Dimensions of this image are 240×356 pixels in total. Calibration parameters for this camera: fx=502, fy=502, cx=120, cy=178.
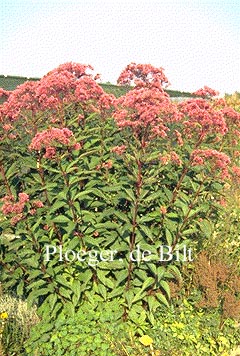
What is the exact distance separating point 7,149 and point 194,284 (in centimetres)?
301

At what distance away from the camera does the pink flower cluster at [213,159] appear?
546 centimetres

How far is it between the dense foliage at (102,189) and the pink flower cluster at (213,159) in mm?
15

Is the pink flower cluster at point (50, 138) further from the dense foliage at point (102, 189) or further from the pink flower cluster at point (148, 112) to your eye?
the pink flower cluster at point (148, 112)

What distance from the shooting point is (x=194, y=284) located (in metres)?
6.69

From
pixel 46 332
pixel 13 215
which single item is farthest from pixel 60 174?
pixel 46 332

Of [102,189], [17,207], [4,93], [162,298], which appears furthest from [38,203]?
A: [162,298]

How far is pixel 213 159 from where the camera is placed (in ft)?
18.7

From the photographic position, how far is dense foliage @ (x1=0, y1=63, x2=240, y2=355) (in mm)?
5461

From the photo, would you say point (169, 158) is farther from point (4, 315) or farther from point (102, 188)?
point (4, 315)

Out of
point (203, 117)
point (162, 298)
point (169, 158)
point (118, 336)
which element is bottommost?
point (118, 336)

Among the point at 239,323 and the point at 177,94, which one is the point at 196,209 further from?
the point at 177,94

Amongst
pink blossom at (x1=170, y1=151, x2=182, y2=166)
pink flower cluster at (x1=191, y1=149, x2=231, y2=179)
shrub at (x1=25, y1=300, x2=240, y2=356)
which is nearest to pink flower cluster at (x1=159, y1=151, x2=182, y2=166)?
pink blossom at (x1=170, y1=151, x2=182, y2=166)

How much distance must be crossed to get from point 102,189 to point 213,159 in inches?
51.4

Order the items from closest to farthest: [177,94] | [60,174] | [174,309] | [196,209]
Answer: [60,174]
[196,209]
[174,309]
[177,94]
